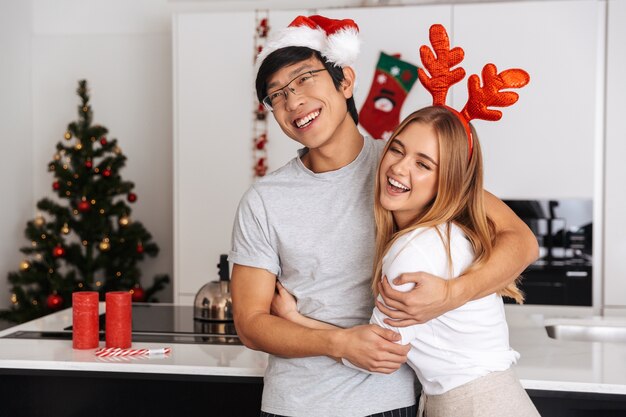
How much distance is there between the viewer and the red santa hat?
1.60 m

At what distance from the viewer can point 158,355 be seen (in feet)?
6.56

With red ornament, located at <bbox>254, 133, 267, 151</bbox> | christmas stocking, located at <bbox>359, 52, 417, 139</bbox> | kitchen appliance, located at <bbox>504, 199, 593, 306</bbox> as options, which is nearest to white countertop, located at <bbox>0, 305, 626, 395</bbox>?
kitchen appliance, located at <bbox>504, 199, 593, 306</bbox>

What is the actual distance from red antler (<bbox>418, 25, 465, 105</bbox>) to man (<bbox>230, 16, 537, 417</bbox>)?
176mm

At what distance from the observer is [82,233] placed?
4312 millimetres

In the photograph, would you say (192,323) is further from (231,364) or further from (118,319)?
(231,364)

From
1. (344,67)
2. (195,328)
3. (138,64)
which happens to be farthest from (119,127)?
(344,67)

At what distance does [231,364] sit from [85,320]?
44 centimetres

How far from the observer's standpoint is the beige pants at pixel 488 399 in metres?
1.40

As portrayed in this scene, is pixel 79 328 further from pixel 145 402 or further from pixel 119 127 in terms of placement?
pixel 119 127

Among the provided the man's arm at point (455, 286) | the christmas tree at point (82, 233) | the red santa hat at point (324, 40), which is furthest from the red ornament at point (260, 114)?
the man's arm at point (455, 286)

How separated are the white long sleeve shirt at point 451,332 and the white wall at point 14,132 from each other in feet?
11.9

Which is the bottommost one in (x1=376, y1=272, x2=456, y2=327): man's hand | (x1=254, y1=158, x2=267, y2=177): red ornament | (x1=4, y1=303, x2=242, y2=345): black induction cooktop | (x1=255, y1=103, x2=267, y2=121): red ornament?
(x1=4, y1=303, x2=242, y2=345): black induction cooktop

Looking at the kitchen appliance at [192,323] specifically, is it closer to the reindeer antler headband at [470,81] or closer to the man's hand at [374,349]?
the man's hand at [374,349]

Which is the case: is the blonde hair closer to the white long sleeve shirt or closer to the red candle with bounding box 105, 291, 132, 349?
the white long sleeve shirt
